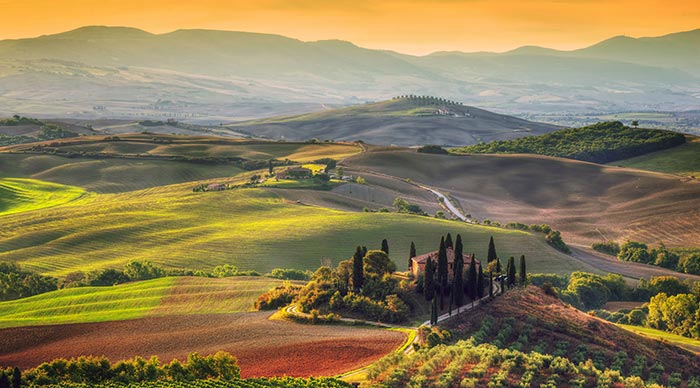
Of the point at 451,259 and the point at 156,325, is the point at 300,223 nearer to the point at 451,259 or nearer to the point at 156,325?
the point at 451,259

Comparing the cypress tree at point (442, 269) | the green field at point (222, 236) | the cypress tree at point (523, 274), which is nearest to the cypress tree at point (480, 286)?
the cypress tree at point (442, 269)

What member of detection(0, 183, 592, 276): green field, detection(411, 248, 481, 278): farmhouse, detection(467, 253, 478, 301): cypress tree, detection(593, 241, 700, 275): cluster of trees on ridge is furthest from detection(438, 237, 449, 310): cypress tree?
detection(593, 241, 700, 275): cluster of trees on ridge

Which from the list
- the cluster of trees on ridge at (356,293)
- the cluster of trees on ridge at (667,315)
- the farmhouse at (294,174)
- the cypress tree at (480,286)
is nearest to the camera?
the cluster of trees on ridge at (356,293)

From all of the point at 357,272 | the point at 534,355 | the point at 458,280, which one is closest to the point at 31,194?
the point at 357,272

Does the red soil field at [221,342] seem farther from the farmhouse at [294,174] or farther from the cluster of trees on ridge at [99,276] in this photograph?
the farmhouse at [294,174]

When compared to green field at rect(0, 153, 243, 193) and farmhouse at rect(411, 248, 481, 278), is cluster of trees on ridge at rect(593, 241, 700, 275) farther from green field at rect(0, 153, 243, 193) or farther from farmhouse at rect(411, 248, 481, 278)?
green field at rect(0, 153, 243, 193)
